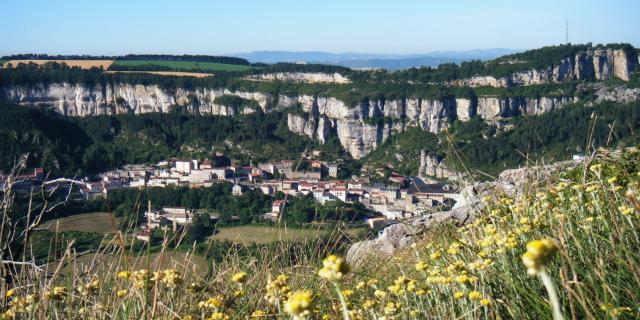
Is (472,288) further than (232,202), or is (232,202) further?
(232,202)

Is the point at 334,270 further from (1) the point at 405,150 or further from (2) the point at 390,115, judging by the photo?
Answer: (2) the point at 390,115

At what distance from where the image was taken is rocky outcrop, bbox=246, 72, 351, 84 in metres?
80.9

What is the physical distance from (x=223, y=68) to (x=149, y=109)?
21236 millimetres

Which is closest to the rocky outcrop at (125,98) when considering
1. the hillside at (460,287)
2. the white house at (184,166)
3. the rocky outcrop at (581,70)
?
the white house at (184,166)

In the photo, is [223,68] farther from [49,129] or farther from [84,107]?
[49,129]

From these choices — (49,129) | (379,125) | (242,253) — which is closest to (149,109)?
(49,129)

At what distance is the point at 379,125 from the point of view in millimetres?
67938

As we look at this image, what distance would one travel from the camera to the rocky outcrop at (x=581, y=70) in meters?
64.8

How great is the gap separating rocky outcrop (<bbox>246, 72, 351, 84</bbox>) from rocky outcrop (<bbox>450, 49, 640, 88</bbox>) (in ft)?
64.1

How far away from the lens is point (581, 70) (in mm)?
67688

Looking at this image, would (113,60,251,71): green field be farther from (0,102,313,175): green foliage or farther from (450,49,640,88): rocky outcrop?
(450,49,640,88): rocky outcrop

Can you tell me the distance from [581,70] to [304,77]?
1372 inches

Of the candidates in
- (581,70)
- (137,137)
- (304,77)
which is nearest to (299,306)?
(137,137)

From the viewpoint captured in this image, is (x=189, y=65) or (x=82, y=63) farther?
(x=189, y=65)
